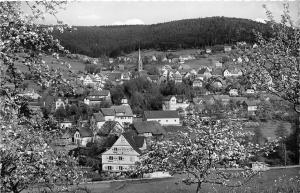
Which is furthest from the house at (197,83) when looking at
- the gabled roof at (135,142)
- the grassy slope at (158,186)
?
the grassy slope at (158,186)

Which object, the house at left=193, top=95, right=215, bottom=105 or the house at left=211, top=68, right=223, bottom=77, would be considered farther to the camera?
the house at left=211, top=68, right=223, bottom=77

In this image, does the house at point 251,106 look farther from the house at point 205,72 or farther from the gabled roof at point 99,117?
the house at point 205,72

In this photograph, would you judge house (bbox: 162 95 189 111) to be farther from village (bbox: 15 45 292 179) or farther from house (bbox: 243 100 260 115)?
house (bbox: 243 100 260 115)

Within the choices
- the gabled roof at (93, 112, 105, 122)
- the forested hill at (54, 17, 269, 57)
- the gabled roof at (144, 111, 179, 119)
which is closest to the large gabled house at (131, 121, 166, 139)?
the gabled roof at (93, 112, 105, 122)

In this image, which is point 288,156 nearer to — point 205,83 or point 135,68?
point 205,83

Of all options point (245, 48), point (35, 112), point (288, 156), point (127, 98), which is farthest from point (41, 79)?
point (127, 98)

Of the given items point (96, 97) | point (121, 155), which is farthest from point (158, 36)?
point (121, 155)
